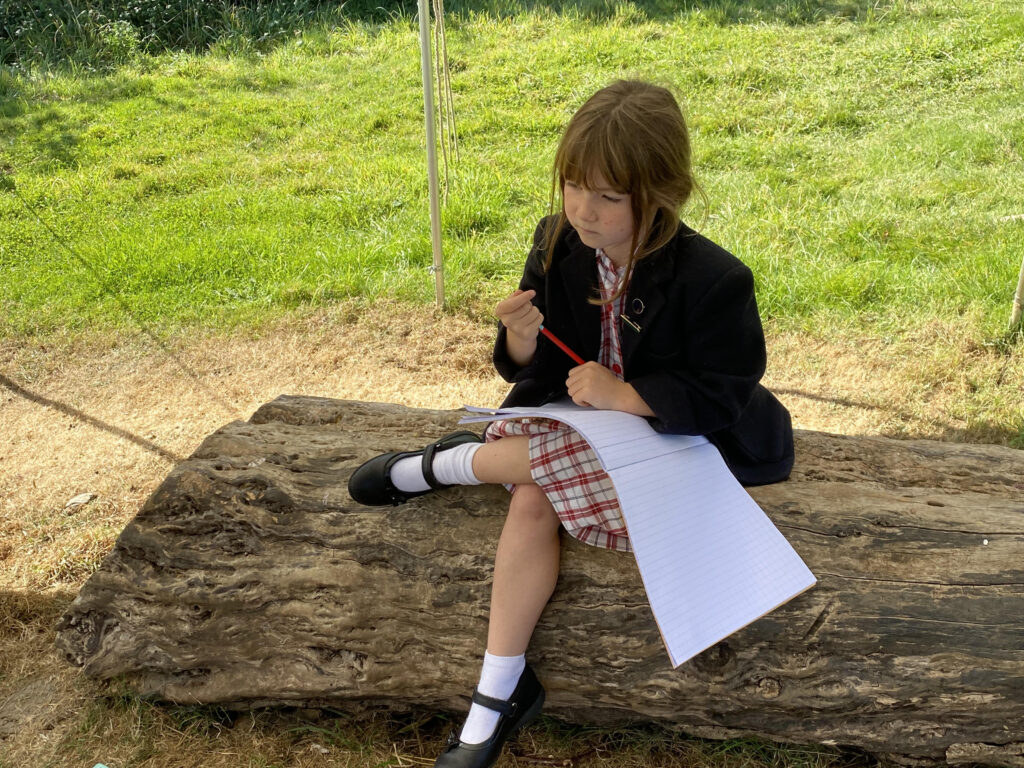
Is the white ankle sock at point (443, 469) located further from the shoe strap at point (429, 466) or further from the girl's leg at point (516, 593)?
the girl's leg at point (516, 593)

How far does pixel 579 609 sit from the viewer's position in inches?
85.9

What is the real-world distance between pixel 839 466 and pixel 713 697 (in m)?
0.79

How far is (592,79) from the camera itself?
6559mm

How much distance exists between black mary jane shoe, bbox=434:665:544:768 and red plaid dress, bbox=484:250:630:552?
363mm

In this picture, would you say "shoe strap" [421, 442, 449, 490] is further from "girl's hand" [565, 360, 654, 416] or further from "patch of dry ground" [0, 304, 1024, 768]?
"patch of dry ground" [0, 304, 1024, 768]

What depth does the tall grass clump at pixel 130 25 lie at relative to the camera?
25.1 ft

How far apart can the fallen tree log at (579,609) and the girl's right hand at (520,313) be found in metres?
0.48

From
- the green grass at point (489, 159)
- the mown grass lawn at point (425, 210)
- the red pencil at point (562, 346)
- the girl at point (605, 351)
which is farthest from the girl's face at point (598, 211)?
the green grass at point (489, 159)

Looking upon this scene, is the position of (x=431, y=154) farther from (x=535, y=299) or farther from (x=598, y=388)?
(x=598, y=388)

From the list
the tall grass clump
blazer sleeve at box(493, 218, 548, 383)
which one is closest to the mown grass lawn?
the tall grass clump

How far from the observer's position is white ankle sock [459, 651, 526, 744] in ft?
6.86

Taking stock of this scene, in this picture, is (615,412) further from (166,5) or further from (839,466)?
(166,5)

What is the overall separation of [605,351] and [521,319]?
293 mm

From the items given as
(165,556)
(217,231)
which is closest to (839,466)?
(165,556)
